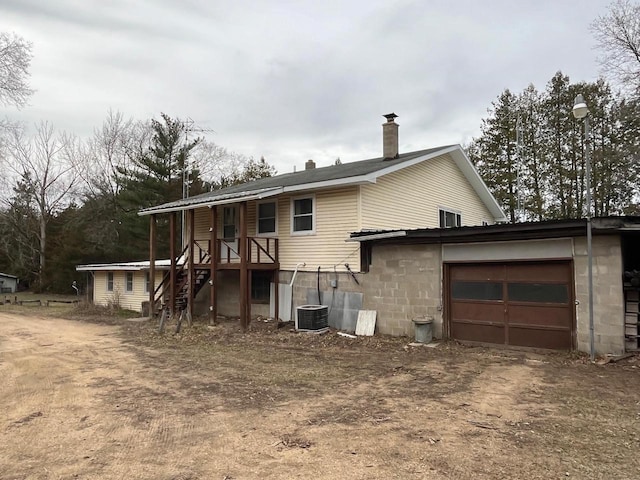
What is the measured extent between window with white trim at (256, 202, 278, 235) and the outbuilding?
387cm

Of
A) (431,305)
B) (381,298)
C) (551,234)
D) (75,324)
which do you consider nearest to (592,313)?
(551,234)

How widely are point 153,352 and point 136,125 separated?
34757 millimetres

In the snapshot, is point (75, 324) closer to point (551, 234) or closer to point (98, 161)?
point (551, 234)

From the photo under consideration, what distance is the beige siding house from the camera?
44.5ft

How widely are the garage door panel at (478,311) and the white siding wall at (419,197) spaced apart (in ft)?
11.7

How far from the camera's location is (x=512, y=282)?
34.7 feet

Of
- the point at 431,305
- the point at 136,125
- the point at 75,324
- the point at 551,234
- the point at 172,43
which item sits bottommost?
the point at 75,324

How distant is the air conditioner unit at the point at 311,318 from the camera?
13.1 metres

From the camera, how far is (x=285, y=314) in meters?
15.0

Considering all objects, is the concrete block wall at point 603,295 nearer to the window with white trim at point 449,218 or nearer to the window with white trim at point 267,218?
the window with white trim at point 449,218

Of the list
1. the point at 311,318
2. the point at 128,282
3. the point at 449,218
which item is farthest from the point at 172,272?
the point at 449,218

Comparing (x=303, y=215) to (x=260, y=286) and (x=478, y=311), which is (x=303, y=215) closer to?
(x=260, y=286)

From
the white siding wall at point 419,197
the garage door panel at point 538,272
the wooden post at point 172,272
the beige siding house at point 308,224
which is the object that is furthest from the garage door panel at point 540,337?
the wooden post at point 172,272

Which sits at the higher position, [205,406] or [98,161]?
[98,161]
